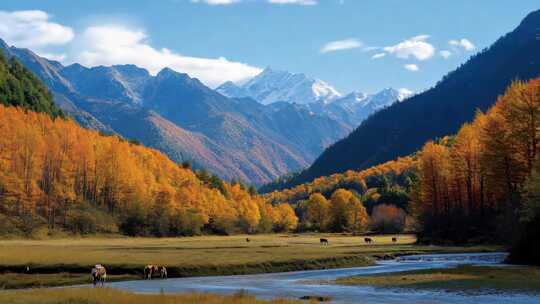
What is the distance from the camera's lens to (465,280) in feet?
196

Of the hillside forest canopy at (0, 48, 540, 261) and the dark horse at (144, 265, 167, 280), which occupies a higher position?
the hillside forest canopy at (0, 48, 540, 261)

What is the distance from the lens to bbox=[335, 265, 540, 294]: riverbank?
2120 inches

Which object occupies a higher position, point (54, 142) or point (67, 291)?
point (54, 142)

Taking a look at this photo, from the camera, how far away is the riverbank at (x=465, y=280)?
5384 cm

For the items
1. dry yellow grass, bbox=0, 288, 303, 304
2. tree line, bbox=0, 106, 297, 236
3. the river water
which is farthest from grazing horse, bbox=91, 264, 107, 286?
tree line, bbox=0, 106, 297, 236

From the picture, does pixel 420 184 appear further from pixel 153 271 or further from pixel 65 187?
pixel 153 271

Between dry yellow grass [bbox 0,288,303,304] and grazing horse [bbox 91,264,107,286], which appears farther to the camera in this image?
grazing horse [bbox 91,264,107,286]

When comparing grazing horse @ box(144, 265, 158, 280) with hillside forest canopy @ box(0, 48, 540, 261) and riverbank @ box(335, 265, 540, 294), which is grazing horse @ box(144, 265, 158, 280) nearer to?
riverbank @ box(335, 265, 540, 294)

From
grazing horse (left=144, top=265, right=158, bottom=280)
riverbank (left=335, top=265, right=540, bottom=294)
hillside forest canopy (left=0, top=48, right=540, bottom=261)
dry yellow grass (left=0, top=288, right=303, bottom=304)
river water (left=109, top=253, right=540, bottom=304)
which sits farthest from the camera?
hillside forest canopy (left=0, top=48, right=540, bottom=261)

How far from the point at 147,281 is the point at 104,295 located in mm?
19563

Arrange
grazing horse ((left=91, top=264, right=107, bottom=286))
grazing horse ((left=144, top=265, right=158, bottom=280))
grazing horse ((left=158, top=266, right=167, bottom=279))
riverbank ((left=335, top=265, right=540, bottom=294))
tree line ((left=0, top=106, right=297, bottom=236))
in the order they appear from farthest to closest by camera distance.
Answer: tree line ((left=0, top=106, right=297, bottom=236)) < grazing horse ((left=158, top=266, right=167, bottom=279)) < grazing horse ((left=144, top=265, right=158, bottom=280)) < grazing horse ((left=91, top=264, right=107, bottom=286)) < riverbank ((left=335, top=265, right=540, bottom=294))

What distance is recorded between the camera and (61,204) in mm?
176750

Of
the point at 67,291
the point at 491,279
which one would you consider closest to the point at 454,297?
the point at 491,279

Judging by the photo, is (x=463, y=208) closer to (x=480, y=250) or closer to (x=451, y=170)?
(x=451, y=170)
